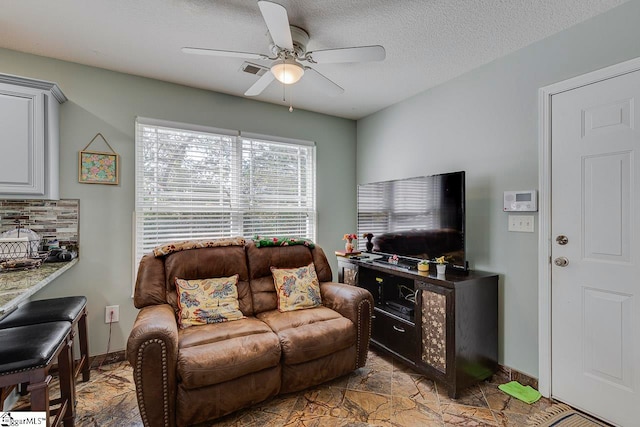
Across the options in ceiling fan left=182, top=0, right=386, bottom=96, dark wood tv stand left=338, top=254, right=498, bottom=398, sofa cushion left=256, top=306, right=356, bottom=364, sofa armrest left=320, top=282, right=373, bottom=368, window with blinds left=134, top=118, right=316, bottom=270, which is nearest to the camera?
ceiling fan left=182, top=0, right=386, bottom=96

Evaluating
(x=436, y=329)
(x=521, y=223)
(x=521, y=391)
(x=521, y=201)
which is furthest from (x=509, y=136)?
(x=521, y=391)

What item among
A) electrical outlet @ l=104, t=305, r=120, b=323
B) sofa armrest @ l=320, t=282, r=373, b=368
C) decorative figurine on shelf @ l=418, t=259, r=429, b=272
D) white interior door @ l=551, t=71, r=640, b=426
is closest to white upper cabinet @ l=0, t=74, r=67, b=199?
electrical outlet @ l=104, t=305, r=120, b=323

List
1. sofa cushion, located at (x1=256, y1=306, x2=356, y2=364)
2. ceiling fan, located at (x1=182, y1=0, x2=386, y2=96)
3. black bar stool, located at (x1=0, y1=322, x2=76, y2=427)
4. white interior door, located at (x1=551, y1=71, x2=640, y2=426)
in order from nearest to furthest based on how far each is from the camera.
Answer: black bar stool, located at (x1=0, y1=322, x2=76, y2=427) → ceiling fan, located at (x1=182, y1=0, x2=386, y2=96) → white interior door, located at (x1=551, y1=71, x2=640, y2=426) → sofa cushion, located at (x1=256, y1=306, x2=356, y2=364)

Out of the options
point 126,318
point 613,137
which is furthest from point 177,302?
point 613,137

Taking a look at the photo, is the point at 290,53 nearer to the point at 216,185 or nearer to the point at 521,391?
the point at 216,185

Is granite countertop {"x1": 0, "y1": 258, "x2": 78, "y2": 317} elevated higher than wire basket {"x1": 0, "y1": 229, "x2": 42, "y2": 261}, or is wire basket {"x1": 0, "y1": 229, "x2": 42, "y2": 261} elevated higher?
wire basket {"x1": 0, "y1": 229, "x2": 42, "y2": 261}

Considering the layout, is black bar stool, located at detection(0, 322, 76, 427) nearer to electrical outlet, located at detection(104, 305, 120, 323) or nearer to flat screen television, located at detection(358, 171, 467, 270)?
electrical outlet, located at detection(104, 305, 120, 323)

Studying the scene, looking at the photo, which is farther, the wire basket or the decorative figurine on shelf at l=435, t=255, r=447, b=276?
the decorative figurine on shelf at l=435, t=255, r=447, b=276

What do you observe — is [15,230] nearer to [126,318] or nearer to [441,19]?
[126,318]

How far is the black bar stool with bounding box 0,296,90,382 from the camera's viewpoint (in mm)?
1839

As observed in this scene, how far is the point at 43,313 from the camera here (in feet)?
6.26

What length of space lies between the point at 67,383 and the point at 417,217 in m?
2.70

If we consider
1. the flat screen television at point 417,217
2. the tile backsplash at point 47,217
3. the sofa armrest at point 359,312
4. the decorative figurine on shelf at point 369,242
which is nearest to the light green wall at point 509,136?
the flat screen television at point 417,217

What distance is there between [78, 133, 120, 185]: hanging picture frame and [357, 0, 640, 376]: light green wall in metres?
2.96
